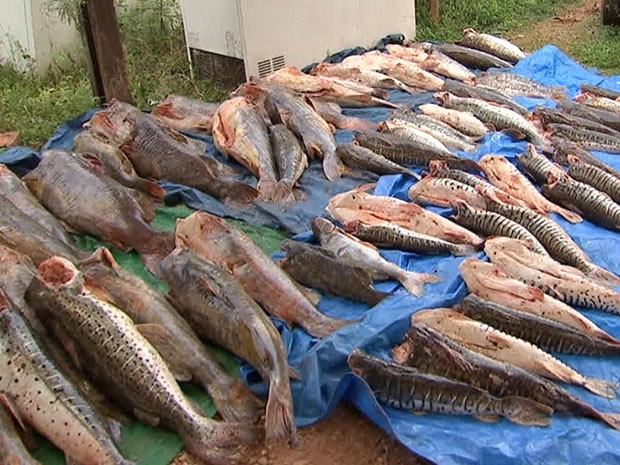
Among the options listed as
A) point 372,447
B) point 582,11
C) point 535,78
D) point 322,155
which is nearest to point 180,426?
point 372,447

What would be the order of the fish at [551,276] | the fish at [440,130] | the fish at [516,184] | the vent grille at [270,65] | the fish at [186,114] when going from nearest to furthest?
the fish at [551,276] < the fish at [516,184] < the fish at [440,130] < the fish at [186,114] < the vent grille at [270,65]

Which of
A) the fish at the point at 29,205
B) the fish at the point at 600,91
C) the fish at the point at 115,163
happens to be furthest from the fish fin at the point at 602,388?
the fish at the point at 600,91

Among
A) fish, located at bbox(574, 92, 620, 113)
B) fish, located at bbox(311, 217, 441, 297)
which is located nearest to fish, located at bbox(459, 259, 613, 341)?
fish, located at bbox(311, 217, 441, 297)

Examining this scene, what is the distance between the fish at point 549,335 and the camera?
151 inches

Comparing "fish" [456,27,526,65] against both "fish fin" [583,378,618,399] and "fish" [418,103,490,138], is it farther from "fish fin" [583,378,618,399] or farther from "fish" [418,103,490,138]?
"fish fin" [583,378,618,399]

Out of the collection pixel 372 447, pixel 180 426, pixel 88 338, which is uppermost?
pixel 88 338

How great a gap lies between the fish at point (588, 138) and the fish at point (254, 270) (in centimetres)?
343

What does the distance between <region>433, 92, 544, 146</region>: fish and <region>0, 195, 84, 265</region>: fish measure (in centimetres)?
405

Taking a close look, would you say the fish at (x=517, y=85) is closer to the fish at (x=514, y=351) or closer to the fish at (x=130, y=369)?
the fish at (x=514, y=351)

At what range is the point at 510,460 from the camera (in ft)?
10.6

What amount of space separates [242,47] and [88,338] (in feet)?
18.8

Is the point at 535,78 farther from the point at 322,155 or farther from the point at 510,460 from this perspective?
the point at 510,460

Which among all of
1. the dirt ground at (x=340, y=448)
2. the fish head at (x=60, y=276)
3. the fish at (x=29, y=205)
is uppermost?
the fish head at (x=60, y=276)

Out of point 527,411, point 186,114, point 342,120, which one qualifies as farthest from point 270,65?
point 527,411
